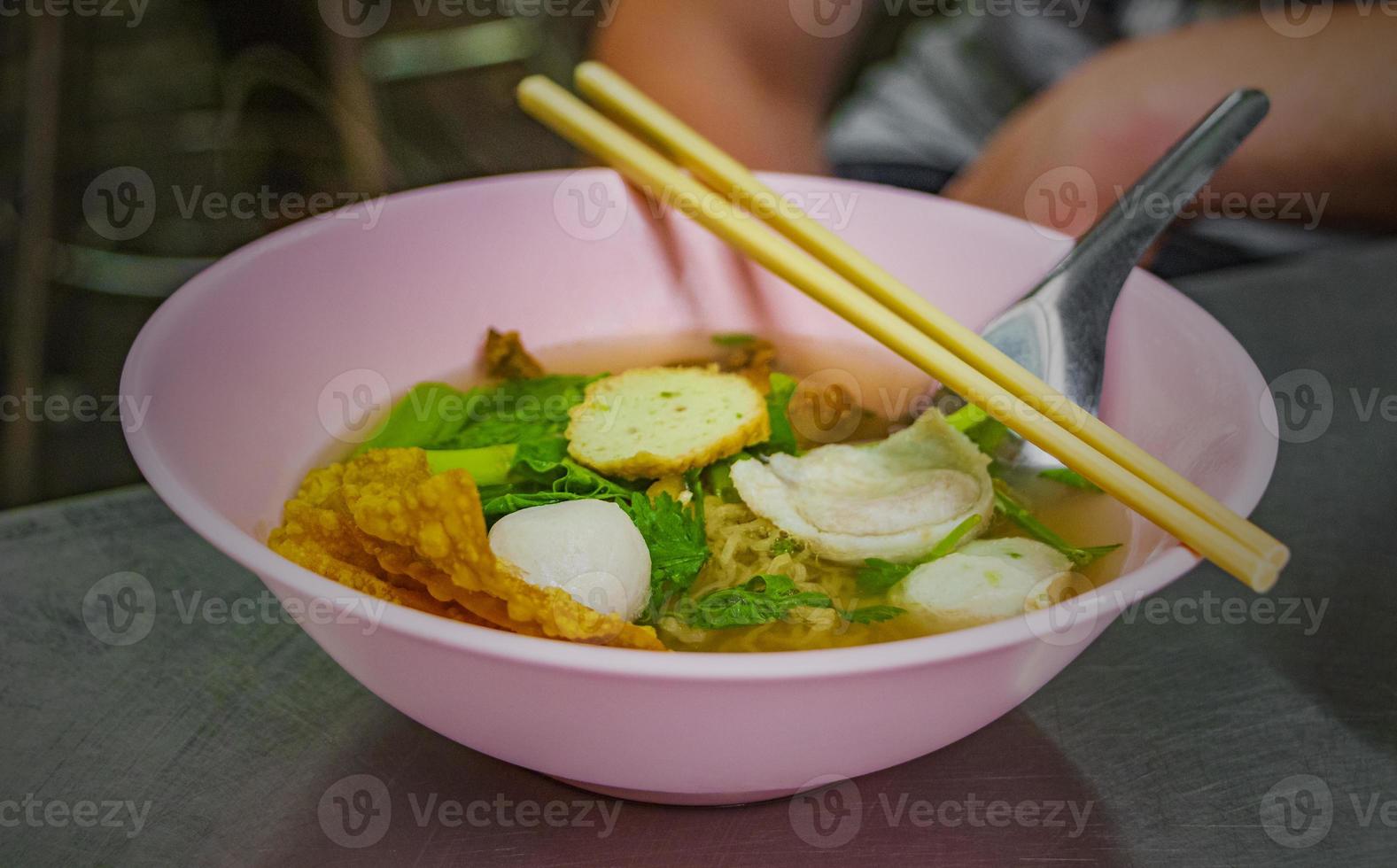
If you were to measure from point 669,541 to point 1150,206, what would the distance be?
463mm

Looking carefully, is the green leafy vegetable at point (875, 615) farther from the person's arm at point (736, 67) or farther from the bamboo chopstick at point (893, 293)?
the person's arm at point (736, 67)

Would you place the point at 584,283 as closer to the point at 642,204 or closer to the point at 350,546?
the point at 642,204

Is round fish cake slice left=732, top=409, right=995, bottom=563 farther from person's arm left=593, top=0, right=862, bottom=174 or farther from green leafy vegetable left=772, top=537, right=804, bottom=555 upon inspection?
person's arm left=593, top=0, right=862, bottom=174

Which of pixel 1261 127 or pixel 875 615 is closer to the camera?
pixel 875 615

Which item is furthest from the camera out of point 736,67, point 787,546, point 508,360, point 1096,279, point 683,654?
point 736,67

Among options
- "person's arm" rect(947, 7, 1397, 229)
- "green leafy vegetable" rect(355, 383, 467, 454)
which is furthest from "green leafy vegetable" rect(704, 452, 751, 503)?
"person's arm" rect(947, 7, 1397, 229)

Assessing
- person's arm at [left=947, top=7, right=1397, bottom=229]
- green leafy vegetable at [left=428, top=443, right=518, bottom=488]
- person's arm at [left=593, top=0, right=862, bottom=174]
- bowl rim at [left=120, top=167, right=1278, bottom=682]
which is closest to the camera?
bowl rim at [left=120, top=167, right=1278, bottom=682]

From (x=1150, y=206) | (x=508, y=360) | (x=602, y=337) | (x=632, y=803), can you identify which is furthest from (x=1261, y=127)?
(x=632, y=803)

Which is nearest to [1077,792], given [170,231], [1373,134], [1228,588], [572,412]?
[1228,588]

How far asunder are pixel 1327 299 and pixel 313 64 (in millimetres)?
2179

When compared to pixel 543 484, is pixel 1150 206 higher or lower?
higher

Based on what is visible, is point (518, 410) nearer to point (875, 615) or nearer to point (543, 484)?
point (543, 484)

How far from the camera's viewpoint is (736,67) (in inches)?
58.5

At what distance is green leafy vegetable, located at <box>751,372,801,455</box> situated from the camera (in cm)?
84
